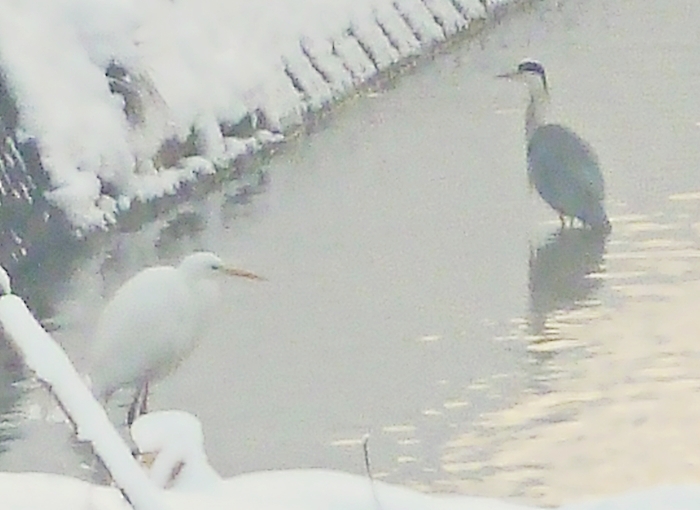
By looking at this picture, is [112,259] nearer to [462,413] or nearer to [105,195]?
[105,195]

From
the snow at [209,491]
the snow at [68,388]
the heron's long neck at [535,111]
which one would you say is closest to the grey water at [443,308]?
the heron's long neck at [535,111]

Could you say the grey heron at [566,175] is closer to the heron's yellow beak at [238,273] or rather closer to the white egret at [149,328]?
the heron's yellow beak at [238,273]

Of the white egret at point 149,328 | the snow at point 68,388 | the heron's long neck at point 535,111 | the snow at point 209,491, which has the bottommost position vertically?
the heron's long neck at point 535,111

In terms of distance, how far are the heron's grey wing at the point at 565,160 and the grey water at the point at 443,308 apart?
0.62 ft

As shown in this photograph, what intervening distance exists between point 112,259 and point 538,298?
1977mm

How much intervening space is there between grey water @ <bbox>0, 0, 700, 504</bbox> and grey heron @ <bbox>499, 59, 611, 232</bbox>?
12 centimetres

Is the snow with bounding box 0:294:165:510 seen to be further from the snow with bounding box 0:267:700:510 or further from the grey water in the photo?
the grey water

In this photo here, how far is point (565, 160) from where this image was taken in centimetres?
898

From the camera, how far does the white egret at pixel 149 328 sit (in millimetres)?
5832

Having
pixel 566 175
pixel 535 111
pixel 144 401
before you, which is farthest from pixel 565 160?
pixel 144 401

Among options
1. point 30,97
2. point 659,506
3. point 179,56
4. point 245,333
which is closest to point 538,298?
point 245,333

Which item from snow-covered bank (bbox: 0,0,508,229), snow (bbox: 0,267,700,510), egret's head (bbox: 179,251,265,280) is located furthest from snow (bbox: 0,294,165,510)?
snow-covered bank (bbox: 0,0,508,229)

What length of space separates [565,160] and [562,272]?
4.10 ft

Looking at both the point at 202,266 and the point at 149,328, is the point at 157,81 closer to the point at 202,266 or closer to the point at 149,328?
the point at 202,266
